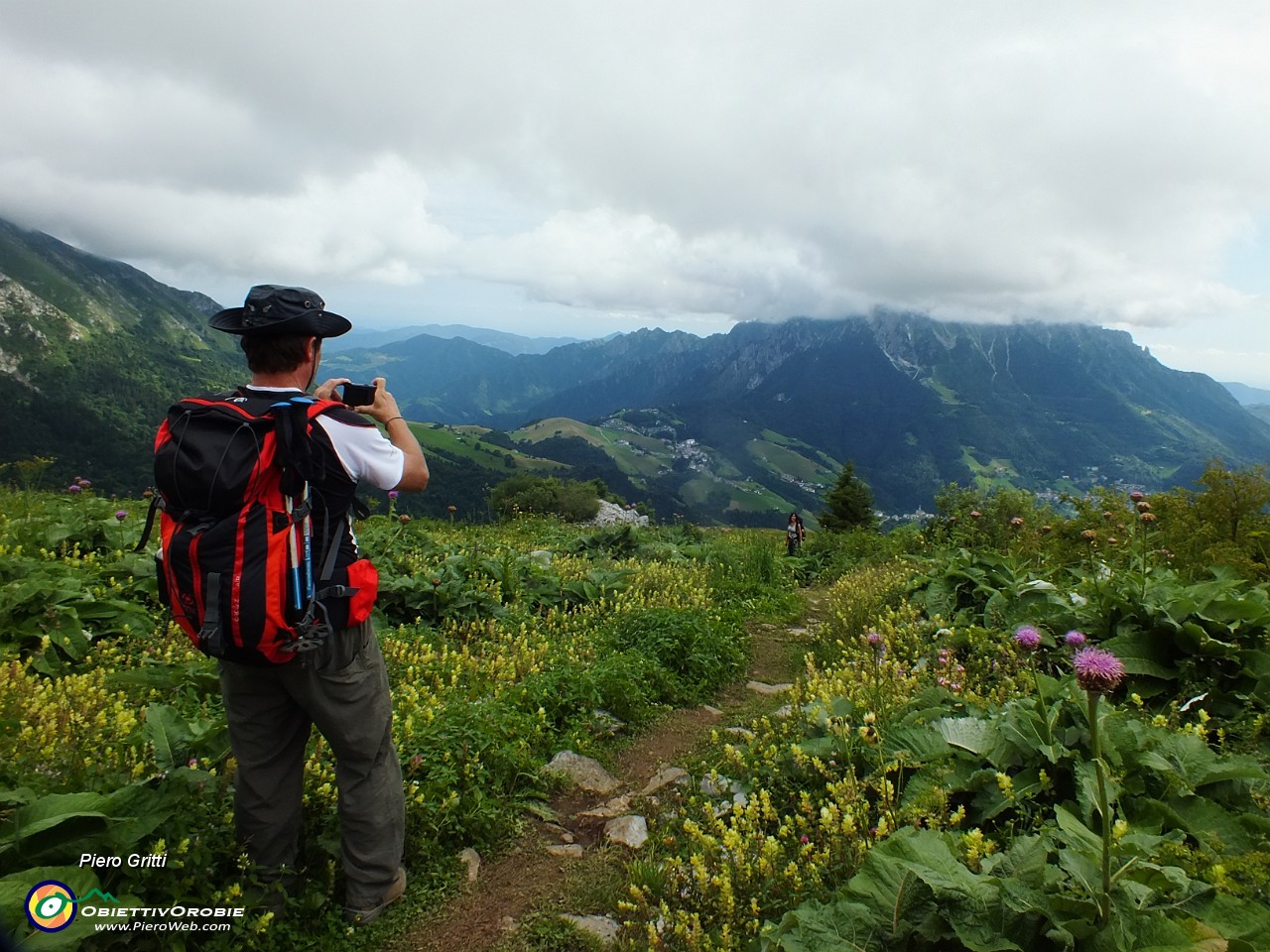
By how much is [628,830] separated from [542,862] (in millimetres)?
652

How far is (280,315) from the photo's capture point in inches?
124

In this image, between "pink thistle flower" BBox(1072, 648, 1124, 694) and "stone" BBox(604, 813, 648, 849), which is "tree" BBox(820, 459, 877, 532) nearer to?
"stone" BBox(604, 813, 648, 849)

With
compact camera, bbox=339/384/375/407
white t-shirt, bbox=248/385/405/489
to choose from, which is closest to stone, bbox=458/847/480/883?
white t-shirt, bbox=248/385/405/489

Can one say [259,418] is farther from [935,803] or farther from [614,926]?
[935,803]

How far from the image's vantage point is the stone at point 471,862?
419cm

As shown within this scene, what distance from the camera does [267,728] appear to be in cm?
342

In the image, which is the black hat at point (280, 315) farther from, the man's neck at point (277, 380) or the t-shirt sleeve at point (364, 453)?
the t-shirt sleeve at point (364, 453)

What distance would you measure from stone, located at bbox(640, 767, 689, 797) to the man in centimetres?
210

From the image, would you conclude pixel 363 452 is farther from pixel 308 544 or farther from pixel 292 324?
pixel 292 324

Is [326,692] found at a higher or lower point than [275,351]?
lower

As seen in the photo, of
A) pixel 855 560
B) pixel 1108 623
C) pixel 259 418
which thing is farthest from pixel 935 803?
pixel 855 560

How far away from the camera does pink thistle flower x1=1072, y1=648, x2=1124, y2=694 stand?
6.98 ft

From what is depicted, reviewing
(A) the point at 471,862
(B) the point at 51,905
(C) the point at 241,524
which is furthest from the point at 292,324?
(A) the point at 471,862

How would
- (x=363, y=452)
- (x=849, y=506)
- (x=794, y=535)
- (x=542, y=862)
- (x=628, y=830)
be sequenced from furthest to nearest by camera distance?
(x=849, y=506)
(x=794, y=535)
(x=628, y=830)
(x=542, y=862)
(x=363, y=452)
